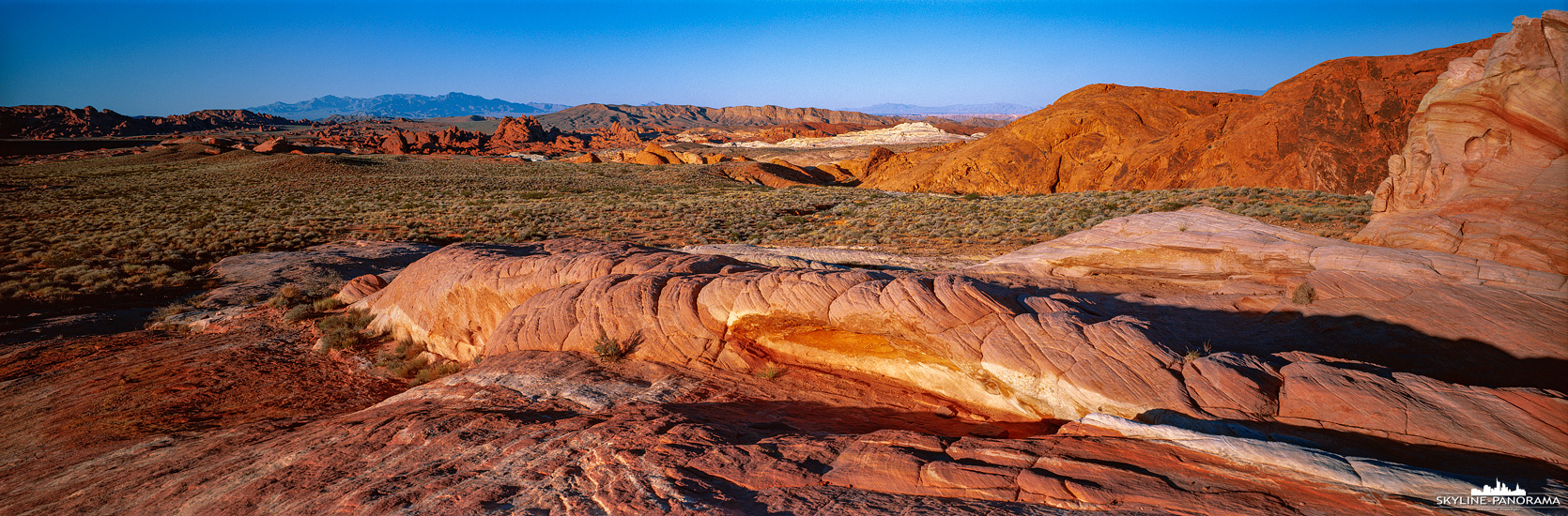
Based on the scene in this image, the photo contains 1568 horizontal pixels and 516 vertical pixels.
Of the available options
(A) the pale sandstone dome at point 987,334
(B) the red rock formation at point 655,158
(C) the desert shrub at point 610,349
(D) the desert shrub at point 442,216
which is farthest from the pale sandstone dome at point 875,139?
(C) the desert shrub at point 610,349

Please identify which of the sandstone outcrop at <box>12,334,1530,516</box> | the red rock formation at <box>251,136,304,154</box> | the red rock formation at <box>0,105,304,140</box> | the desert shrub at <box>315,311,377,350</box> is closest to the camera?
the sandstone outcrop at <box>12,334,1530,516</box>

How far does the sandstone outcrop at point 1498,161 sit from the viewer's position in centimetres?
851

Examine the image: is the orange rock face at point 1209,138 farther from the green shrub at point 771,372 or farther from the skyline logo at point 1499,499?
the green shrub at point 771,372

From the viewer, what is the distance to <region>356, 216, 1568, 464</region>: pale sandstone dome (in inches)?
197

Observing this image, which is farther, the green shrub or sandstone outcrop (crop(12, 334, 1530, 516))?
the green shrub

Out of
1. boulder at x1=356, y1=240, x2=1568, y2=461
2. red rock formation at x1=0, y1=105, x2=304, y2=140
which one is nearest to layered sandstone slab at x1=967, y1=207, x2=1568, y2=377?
boulder at x1=356, y1=240, x2=1568, y2=461

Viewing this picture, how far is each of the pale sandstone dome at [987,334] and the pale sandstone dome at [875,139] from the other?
314ft

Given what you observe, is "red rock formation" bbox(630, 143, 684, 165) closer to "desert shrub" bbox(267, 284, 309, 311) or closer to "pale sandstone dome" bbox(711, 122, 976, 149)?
"pale sandstone dome" bbox(711, 122, 976, 149)

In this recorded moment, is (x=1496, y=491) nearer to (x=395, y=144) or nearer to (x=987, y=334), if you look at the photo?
(x=987, y=334)

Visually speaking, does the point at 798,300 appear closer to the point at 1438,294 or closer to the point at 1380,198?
the point at 1438,294

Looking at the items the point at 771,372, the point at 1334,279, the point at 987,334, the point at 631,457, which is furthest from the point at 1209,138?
the point at 631,457

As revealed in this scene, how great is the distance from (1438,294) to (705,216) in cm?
2513

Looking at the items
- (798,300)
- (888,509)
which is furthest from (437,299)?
(888,509)

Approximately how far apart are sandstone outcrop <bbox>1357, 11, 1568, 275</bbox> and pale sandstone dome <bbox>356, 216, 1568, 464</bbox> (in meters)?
0.82
